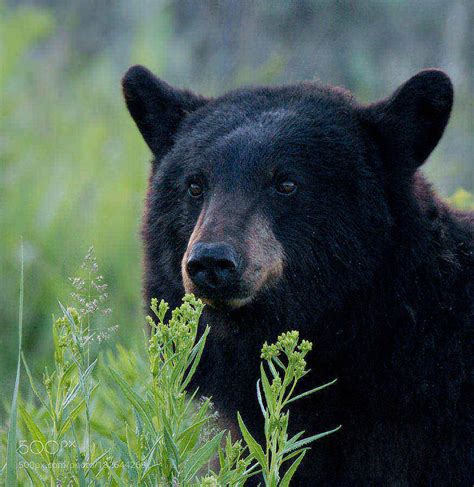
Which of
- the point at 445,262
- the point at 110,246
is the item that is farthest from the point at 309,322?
the point at 110,246

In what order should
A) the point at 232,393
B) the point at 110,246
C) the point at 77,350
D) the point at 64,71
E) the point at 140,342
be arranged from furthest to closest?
the point at 64,71
the point at 110,246
the point at 140,342
the point at 232,393
the point at 77,350

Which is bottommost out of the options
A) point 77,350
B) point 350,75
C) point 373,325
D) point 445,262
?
point 77,350

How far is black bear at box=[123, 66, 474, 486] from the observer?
4059mm

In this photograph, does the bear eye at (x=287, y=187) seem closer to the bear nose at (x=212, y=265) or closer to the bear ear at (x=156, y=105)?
the bear nose at (x=212, y=265)

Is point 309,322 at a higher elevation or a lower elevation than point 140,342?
higher

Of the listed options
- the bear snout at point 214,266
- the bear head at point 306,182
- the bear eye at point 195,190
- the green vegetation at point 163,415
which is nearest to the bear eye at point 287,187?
the bear head at point 306,182

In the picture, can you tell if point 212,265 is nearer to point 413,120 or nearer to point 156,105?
point 413,120

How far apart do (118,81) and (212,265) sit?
860cm

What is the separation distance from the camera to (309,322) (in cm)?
419

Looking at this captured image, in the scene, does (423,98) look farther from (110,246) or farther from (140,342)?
(110,246)

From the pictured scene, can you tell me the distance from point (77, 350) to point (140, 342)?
129 inches

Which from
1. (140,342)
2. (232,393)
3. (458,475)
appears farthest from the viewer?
(140,342)

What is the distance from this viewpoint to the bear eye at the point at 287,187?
4.17 meters

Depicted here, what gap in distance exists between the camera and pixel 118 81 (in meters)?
11.9
